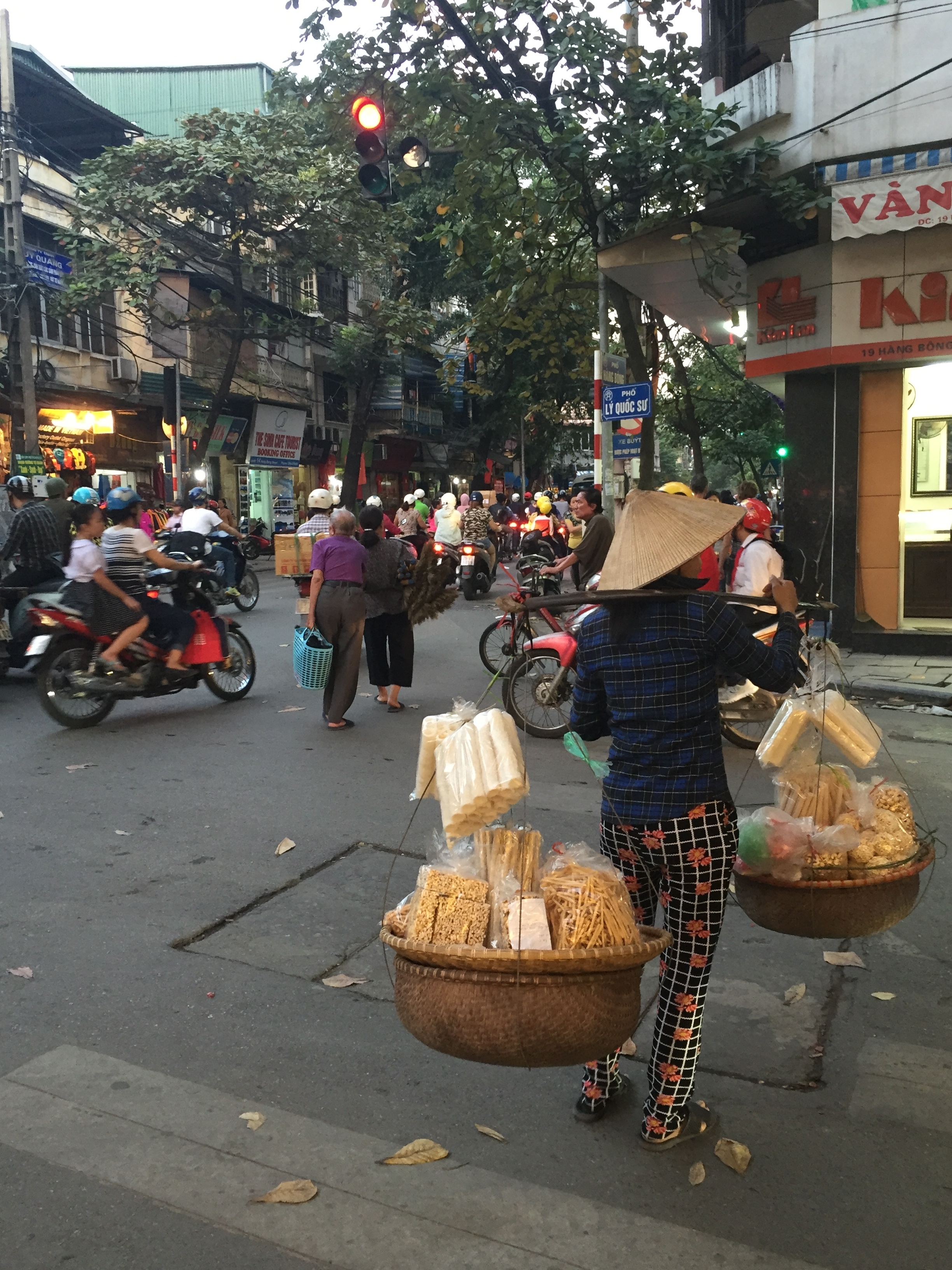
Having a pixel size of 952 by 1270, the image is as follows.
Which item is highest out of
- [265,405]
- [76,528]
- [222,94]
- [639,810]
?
[222,94]

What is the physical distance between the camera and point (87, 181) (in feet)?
73.8

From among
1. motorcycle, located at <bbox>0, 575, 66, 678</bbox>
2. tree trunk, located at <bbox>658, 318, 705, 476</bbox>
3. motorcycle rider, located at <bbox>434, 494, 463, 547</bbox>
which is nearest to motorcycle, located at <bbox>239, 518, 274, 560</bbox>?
motorcycle rider, located at <bbox>434, 494, 463, 547</bbox>

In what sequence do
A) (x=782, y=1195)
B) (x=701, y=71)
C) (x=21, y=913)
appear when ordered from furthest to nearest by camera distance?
(x=701, y=71) → (x=21, y=913) → (x=782, y=1195)

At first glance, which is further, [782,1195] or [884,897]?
[884,897]

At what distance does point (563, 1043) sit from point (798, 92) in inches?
481

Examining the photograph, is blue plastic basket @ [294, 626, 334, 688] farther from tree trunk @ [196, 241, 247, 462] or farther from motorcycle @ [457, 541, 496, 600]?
tree trunk @ [196, 241, 247, 462]

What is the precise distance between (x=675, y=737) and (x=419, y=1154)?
136 cm

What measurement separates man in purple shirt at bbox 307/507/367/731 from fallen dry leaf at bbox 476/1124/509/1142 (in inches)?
217

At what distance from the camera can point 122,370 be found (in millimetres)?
24281

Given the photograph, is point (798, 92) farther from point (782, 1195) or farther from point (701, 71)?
point (782, 1195)

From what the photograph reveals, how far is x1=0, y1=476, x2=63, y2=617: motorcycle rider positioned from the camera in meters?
10.5

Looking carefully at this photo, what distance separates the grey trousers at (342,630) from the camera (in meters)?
8.62

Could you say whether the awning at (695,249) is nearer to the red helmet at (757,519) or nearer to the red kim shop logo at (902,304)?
the red kim shop logo at (902,304)

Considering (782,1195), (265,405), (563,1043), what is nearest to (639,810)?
(563,1043)
